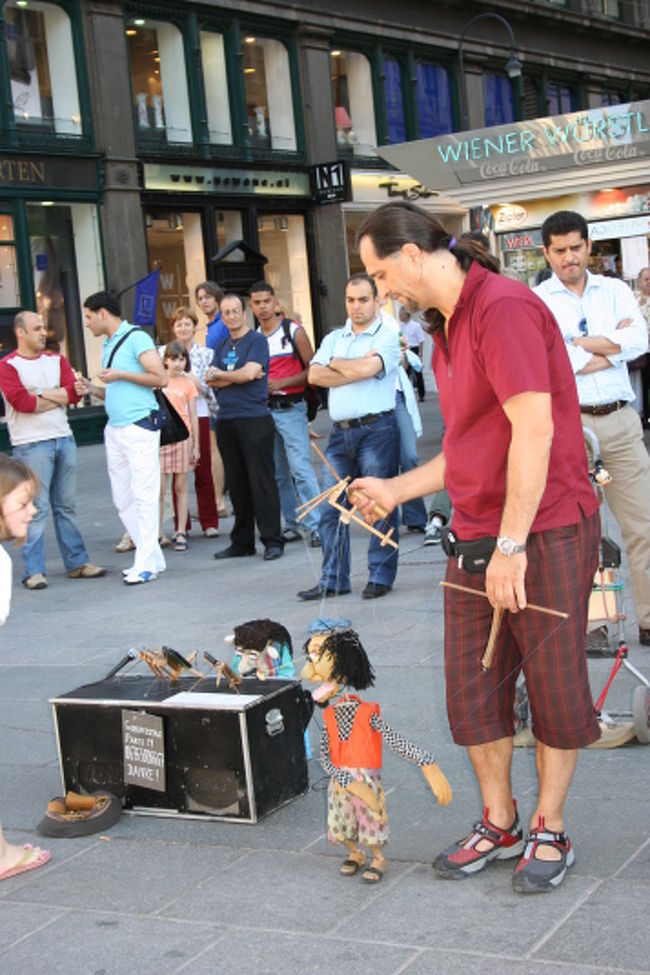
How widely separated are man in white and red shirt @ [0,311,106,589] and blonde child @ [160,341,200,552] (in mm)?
1260

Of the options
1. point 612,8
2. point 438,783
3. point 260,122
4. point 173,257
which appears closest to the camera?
point 438,783

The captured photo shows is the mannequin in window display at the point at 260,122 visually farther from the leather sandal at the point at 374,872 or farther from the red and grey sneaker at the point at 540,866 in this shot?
the red and grey sneaker at the point at 540,866

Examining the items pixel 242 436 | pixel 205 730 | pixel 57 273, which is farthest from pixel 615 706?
pixel 57 273

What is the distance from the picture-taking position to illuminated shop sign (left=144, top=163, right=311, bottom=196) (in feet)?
71.9

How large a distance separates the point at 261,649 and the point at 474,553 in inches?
52.8

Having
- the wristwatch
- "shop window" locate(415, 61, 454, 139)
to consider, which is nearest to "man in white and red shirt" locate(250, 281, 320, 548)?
the wristwatch

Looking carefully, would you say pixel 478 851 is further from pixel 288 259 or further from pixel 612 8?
pixel 612 8

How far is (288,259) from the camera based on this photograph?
81.8 feet


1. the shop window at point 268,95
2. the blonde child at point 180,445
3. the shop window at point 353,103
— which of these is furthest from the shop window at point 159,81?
the blonde child at point 180,445

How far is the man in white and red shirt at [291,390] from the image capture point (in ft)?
33.4

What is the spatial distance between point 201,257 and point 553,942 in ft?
66.2

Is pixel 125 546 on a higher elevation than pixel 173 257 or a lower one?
lower

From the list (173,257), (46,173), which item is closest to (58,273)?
(46,173)

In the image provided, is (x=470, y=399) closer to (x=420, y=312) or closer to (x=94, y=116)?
(x=420, y=312)
